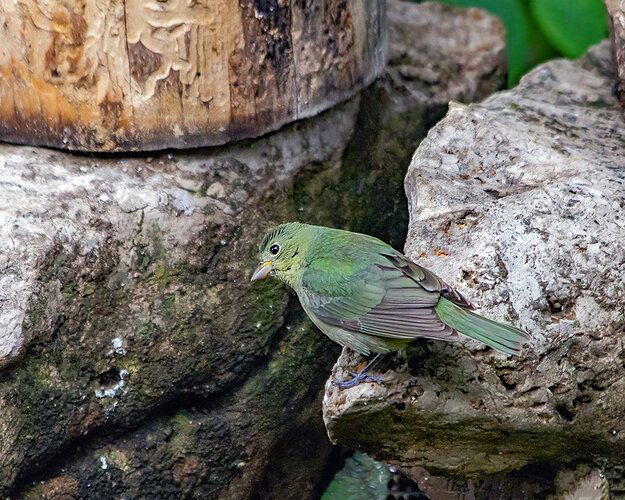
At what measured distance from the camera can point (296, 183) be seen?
Result: 14.1 feet

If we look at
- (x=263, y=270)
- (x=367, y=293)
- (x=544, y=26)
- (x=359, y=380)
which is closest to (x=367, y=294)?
(x=367, y=293)

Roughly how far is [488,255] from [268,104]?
45.0 inches

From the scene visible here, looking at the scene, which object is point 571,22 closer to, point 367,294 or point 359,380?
point 367,294

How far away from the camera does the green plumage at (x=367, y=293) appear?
10.3 feet

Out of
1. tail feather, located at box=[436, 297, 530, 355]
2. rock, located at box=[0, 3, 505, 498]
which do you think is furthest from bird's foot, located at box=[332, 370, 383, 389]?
rock, located at box=[0, 3, 505, 498]

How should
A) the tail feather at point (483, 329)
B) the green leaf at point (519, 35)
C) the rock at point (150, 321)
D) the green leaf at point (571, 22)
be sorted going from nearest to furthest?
the tail feather at point (483, 329), the rock at point (150, 321), the green leaf at point (571, 22), the green leaf at point (519, 35)

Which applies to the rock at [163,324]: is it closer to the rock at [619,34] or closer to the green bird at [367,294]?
the green bird at [367,294]

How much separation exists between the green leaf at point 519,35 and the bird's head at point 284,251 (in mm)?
2883

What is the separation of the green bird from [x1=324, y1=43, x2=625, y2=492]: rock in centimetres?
13

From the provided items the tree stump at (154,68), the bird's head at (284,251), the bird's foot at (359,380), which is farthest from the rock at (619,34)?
the bird's foot at (359,380)

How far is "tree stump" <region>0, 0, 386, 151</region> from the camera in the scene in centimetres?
373

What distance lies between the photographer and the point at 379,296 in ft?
11.1

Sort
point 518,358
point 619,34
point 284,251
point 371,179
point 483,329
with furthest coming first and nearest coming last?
point 371,179
point 619,34
point 284,251
point 518,358
point 483,329

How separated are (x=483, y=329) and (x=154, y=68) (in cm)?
159
